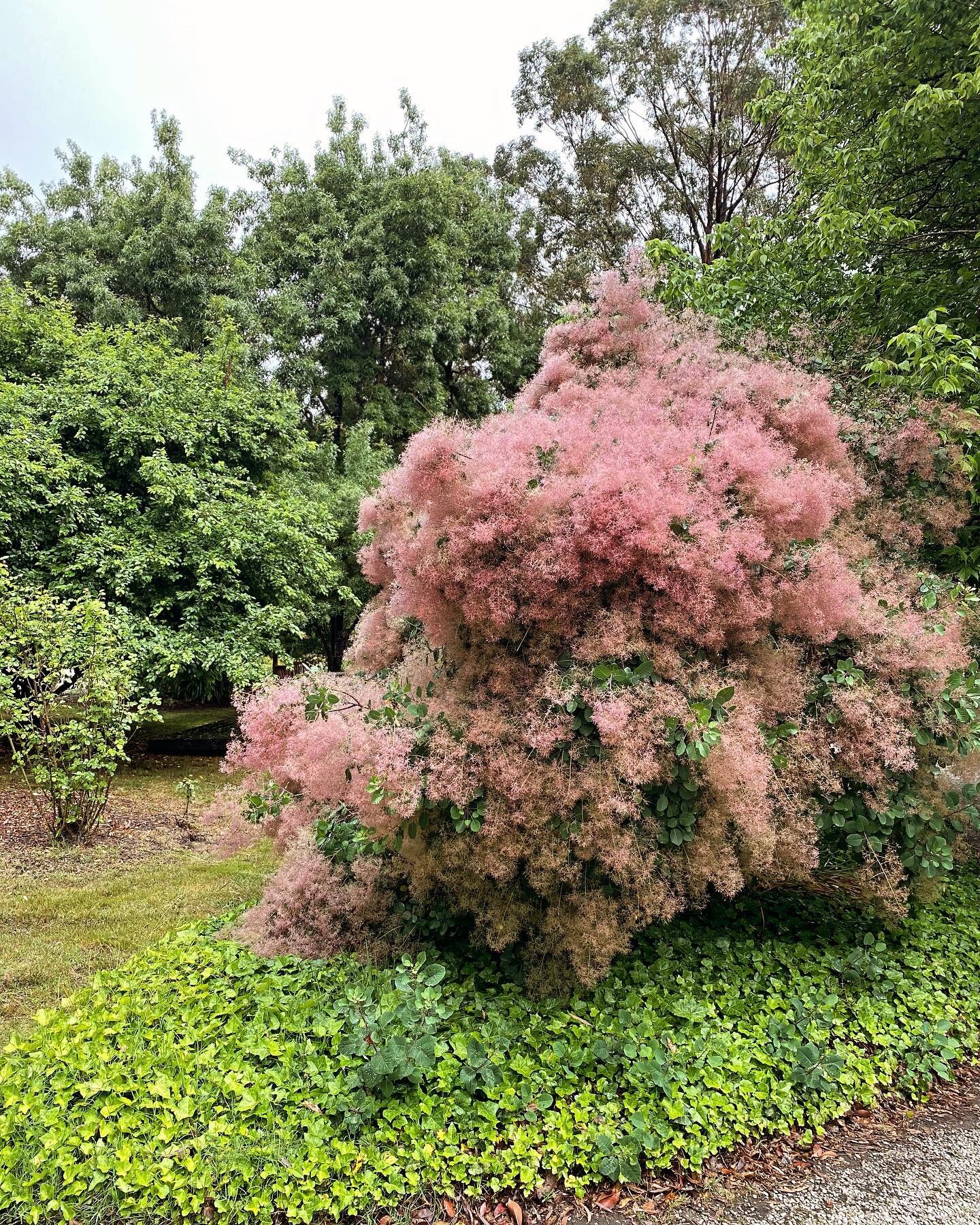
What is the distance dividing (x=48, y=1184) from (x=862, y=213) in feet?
25.3

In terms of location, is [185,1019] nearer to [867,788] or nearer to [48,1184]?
[48,1184]

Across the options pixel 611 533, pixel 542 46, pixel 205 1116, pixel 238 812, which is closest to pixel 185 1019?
pixel 205 1116

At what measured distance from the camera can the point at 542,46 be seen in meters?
15.2

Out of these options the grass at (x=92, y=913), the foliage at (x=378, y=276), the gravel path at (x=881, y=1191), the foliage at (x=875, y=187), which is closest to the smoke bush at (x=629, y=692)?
the gravel path at (x=881, y=1191)

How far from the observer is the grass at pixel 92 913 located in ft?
11.8

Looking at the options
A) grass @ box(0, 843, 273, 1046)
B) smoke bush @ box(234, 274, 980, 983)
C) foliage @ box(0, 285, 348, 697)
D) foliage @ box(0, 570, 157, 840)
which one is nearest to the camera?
smoke bush @ box(234, 274, 980, 983)

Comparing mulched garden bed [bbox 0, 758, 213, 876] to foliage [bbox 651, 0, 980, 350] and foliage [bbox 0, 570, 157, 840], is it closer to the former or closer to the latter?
foliage [bbox 0, 570, 157, 840]

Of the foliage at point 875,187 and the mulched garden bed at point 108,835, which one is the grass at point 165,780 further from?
the foliage at point 875,187

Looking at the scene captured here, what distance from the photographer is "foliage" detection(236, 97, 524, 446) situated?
12.9 metres

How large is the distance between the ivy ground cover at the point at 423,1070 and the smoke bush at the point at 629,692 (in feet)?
1.17

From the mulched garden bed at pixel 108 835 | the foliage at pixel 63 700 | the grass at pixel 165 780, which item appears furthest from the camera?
the grass at pixel 165 780

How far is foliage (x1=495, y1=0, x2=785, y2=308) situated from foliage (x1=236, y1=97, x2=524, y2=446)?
1.66 meters

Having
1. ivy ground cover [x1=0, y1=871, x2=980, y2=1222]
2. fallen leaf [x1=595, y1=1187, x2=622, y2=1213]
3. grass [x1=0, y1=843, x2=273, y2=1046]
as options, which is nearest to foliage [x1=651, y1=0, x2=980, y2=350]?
ivy ground cover [x1=0, y1=871, x2=980, y2=1222]

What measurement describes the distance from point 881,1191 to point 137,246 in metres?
15.6
